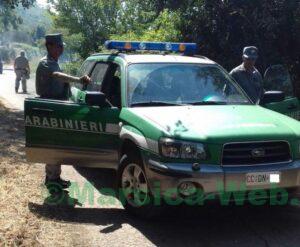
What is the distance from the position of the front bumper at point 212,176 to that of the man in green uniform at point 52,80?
193 centimetres

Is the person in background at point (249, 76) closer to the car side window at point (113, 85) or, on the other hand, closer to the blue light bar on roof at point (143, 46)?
the blue light bar on roof at point (143, 46)

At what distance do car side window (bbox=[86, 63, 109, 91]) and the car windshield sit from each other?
2.55 feet

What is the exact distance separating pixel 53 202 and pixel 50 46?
2.00 m

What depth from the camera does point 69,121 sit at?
19.5ft

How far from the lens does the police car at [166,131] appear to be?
4738 mm

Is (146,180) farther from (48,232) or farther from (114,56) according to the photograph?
(114,56)

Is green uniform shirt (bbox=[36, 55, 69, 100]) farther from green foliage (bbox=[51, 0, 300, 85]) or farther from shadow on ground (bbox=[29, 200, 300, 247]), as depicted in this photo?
green foliage (bbox=[51, 0, 300, 85])

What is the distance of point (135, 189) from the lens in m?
5.40

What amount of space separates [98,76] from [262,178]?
3098 mm

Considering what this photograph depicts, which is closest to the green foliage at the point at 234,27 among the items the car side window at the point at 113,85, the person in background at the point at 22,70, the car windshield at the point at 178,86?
the car windshield at the point at 178,86

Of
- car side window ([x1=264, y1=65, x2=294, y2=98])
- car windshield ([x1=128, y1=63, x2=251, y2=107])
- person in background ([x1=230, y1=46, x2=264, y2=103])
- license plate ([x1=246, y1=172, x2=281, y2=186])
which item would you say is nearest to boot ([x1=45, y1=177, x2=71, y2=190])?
car windshield ([x1=128, y1=63, x2=251, y2=107])

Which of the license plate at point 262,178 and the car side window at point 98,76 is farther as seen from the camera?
the car side window at point 98,76

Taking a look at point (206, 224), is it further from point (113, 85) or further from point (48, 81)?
point (48, 81)

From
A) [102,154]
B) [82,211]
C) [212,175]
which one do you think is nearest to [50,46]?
[102,154]
